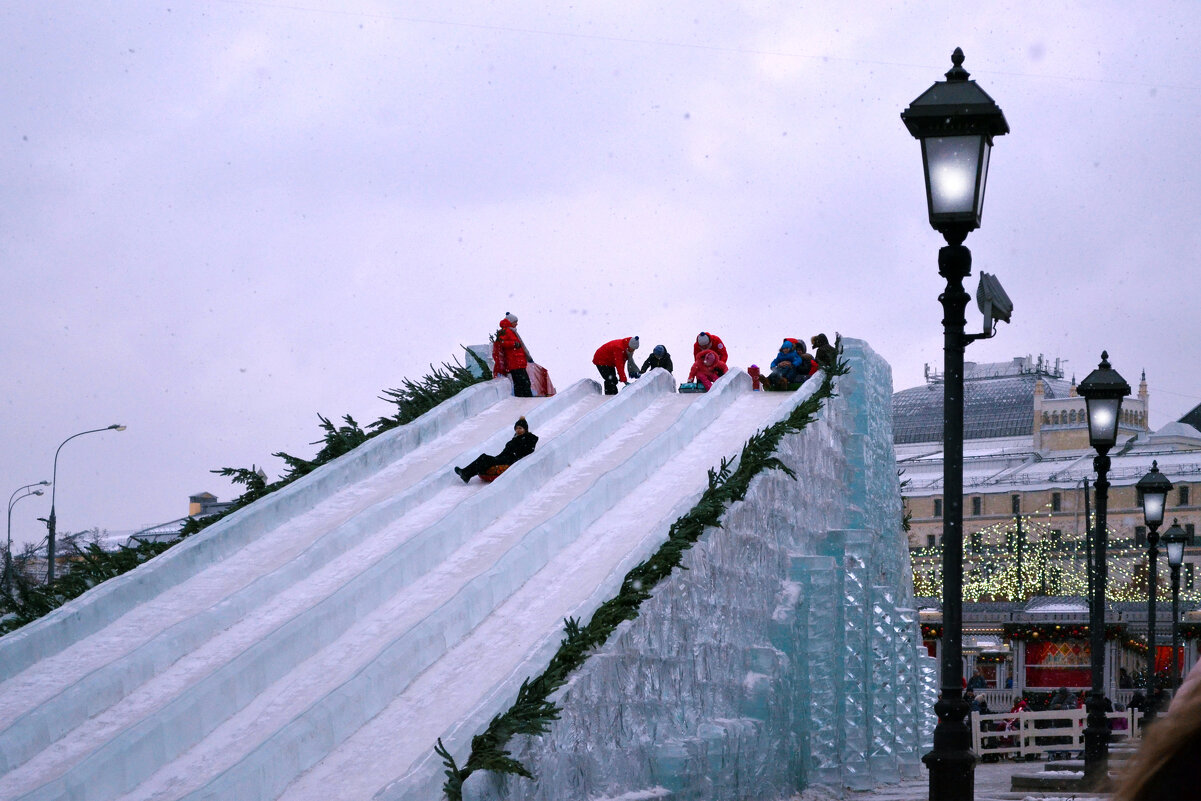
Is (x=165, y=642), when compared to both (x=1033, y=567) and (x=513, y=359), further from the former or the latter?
(x=1033, y=567)

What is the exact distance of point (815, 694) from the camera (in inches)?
611

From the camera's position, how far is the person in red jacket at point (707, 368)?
21484 millimetres

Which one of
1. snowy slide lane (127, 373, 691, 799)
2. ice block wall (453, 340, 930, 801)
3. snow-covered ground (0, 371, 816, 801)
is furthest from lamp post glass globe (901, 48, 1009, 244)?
snowy slide lane (127, 373, 691, 799)

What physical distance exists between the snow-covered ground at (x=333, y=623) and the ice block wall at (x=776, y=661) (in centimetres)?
63

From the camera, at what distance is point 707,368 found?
21531 millimetres

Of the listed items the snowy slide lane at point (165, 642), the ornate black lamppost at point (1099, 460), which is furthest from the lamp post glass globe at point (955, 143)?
the snowy slide lane at point (165, 642)

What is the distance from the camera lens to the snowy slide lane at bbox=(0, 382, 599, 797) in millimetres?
A: 9820

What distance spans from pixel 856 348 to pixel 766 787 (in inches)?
268

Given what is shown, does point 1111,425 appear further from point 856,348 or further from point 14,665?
point 14,665

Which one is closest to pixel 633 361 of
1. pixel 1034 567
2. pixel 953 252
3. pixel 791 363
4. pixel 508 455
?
pixel 791 363

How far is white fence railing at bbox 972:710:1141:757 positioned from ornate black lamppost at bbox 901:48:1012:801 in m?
15.0

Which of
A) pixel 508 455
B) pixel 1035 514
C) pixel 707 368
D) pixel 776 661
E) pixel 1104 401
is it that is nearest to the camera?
pixel 1104 401

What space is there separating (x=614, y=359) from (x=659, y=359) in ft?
3.21

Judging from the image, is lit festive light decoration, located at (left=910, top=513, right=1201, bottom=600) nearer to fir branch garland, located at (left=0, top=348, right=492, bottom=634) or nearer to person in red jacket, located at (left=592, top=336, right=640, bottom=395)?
person in red jacket, located at (left=592, top=336, right=640, bottom=395)
